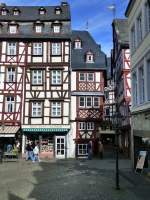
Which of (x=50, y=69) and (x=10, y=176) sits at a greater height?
(x=50, y=69)

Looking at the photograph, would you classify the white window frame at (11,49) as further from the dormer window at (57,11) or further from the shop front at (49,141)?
the shop front at (49,141)

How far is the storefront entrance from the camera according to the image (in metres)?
32.5

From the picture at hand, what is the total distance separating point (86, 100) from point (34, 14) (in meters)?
10.5

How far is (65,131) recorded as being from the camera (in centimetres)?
3244

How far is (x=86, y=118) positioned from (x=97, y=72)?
15.5 ft

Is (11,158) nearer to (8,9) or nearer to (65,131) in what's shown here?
(65,131)

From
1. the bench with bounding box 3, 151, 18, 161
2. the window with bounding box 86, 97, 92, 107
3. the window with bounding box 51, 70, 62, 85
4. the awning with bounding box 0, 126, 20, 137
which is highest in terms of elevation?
the window with bounding box 51, 70, 62, 85

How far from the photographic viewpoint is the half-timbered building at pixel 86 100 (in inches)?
1318

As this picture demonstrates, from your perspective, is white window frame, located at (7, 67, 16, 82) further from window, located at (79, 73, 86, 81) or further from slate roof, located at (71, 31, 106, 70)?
window, located at (79, 73, 86, 81)

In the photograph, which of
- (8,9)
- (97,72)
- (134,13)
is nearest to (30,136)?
(97,72)

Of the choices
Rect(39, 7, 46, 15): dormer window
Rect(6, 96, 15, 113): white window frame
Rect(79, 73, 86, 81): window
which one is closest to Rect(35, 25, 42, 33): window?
Rect(39, 7, 46, 15): dormer window

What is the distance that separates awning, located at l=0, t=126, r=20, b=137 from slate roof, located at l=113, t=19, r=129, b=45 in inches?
511

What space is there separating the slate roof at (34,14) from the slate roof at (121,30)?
5.46 metres

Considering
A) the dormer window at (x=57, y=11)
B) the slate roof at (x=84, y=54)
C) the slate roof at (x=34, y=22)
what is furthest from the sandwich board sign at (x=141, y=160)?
the dormer window at (x=57, y=11)
